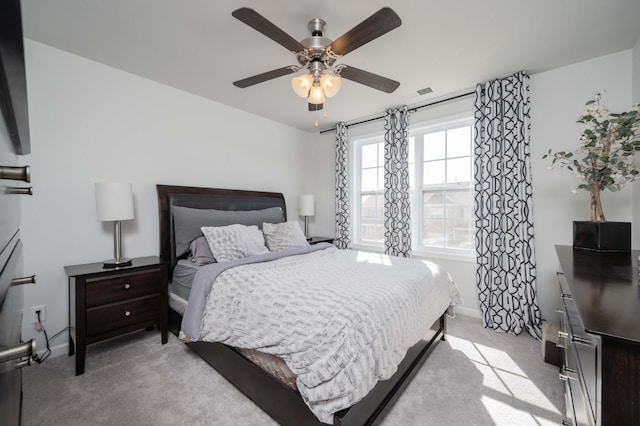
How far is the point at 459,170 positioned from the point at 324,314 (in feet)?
9.04

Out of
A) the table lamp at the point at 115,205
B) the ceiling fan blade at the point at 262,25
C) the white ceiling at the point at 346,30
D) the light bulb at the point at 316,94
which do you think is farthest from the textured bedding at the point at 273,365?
the white ceiling at the point at 346,30

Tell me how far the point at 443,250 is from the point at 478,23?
2.39 metres

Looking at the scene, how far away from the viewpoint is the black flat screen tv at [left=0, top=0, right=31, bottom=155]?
46 centimetres

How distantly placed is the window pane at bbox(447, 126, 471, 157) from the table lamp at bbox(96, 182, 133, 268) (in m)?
3.52

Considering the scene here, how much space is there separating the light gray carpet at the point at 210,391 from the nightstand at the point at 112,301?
21cm

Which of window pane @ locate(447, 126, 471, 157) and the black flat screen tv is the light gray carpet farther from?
window pane @ locate(447, 126, 471, 157)

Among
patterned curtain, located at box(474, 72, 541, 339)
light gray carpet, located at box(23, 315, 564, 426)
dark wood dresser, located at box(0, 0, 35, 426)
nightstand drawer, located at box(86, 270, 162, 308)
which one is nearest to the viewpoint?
dark wood dresser, located at box(0, 0, 35, 426)

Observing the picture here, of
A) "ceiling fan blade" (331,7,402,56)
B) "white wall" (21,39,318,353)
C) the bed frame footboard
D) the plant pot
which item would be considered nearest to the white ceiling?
"white wall" (21,39,318,353)

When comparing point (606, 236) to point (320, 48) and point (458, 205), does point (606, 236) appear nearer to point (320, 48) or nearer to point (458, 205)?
point (458, 205)

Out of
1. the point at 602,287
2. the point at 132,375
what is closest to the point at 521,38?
the point at 602,287

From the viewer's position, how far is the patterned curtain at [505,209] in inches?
105

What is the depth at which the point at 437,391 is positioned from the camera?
1808mm

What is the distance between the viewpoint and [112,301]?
7.06 feet

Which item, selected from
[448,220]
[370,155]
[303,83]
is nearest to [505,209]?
[448,220]
